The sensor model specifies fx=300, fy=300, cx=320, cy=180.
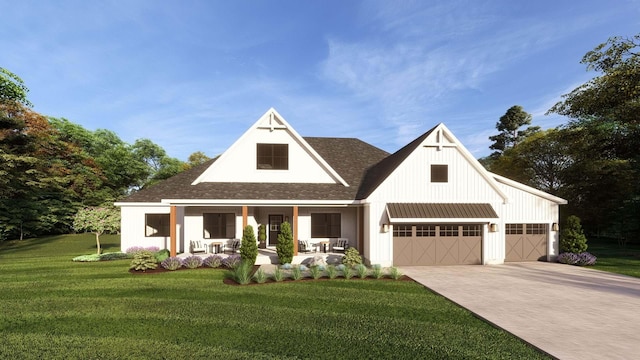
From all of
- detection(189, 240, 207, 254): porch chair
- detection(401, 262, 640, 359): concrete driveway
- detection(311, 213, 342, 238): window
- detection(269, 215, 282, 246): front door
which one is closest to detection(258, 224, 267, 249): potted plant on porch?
detection(269, 215, 282, 246): front door

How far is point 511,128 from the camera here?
157ft

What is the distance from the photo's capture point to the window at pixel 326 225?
64.7ft

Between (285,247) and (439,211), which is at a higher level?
(439,211)

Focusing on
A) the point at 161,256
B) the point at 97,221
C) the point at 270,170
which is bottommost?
the point at 161,256

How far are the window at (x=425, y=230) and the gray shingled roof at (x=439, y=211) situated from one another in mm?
1007

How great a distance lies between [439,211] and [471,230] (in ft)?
7.90

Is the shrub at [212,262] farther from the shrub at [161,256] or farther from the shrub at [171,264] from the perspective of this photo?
the shrub at [161,256]

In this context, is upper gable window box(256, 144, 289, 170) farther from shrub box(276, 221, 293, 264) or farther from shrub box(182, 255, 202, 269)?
shrub box(182, 255, 202, 269)

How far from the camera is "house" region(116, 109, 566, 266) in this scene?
1606cm

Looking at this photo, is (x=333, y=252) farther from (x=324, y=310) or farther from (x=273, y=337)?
(x=273, y=337)

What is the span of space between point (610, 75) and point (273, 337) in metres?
30.4

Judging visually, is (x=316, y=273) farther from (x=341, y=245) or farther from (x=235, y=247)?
(x=235, y=247)

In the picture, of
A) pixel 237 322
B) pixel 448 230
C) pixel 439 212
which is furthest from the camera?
pixel 448 230

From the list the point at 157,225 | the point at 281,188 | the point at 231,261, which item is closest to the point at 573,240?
the point at 281,188
